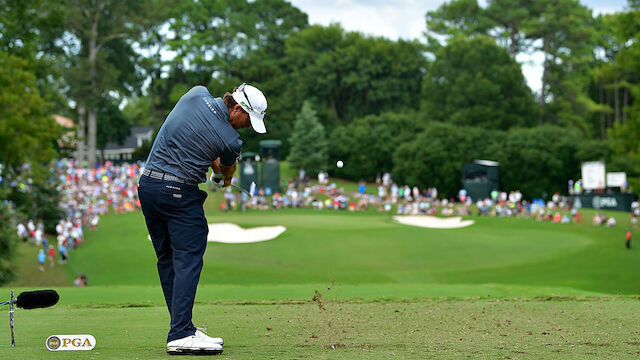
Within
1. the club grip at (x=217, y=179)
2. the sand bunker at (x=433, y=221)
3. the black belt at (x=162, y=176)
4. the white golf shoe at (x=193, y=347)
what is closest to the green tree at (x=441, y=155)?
the sand bunker at (x=433, y=221)

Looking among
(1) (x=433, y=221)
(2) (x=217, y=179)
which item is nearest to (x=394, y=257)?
(1) (x=433, y=221)

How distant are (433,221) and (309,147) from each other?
27.6 meters

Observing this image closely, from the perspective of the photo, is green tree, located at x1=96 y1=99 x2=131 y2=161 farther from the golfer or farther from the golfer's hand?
the golfer

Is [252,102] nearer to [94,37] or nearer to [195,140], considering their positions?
[195,140]

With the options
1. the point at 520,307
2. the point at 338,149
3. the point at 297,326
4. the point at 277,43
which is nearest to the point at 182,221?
the point at 297,326

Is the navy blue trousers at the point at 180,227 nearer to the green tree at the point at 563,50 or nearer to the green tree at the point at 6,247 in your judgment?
the green tree at the point at 6,247

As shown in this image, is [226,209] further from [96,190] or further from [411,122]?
[411,122]

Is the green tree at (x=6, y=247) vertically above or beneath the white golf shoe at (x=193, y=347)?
beneath

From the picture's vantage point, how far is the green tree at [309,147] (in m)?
70.9

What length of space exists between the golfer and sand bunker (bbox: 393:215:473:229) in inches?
1454

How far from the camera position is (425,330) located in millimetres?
6816

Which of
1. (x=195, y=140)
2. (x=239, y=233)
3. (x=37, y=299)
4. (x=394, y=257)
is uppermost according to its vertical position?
(x=195, y=140)

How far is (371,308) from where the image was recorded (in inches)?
352

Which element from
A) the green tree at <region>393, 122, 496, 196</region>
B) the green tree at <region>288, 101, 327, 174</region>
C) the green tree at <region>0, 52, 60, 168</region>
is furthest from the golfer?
the green tree at <region>288, 101, 327, 174</region>
